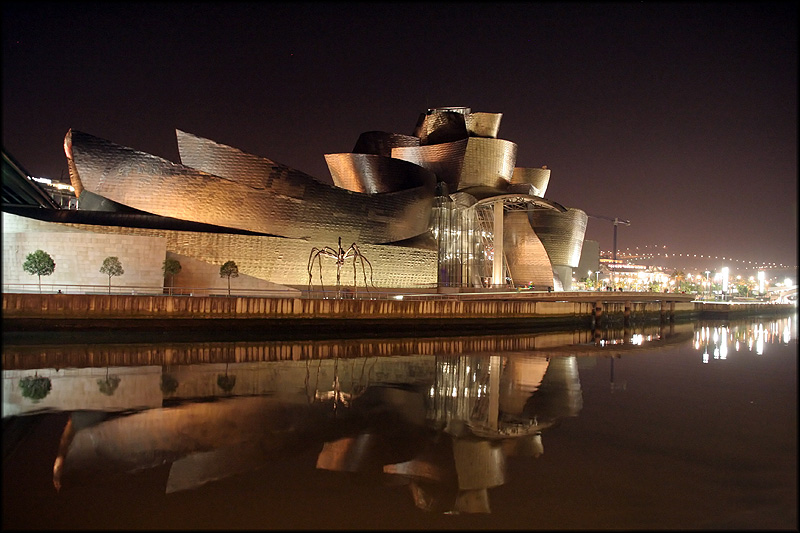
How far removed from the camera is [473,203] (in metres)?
42.5

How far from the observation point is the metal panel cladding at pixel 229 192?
27.7m

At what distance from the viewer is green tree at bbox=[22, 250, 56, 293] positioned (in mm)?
22828

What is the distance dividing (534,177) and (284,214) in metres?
29.3

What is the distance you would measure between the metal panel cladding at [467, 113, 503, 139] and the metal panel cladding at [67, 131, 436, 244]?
1554cm

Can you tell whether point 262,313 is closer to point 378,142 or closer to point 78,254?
point 78,254

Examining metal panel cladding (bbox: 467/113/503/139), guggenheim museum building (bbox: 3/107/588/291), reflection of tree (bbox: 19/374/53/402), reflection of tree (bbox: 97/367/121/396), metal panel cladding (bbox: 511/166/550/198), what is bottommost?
reflection of tree (bbox: 97/367/121/396)

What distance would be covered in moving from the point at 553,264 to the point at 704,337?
21837 millimetres

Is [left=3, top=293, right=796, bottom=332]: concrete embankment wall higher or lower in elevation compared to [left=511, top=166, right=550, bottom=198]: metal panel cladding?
lower

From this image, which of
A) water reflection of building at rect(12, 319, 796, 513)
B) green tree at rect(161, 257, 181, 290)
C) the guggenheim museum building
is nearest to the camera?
water reflection of building at rect(12, 319, 796, 513)

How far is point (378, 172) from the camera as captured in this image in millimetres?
38469

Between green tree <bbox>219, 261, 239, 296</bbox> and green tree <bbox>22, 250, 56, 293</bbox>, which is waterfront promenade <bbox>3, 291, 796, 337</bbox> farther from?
green tree <bbox>219, 261, 239, 296</bbox>

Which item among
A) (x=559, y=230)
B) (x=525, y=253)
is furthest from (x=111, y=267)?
(x=559, y=230)

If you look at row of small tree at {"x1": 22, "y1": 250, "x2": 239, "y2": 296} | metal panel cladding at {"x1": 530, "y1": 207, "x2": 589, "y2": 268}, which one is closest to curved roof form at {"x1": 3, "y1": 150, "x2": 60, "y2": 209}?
row of small tree at {"x1": 22, "y1": 250, "x2": 239, "y2": 296}

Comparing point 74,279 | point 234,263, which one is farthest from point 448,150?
point 74,279
